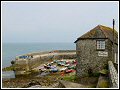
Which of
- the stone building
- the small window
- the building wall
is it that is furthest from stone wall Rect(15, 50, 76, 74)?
the small window

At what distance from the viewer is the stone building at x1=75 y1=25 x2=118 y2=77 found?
22.7m

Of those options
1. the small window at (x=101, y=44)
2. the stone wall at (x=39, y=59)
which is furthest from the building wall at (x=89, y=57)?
the stone wall at (x=39, y=59)

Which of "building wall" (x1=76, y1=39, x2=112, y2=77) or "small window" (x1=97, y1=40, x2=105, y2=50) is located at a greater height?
"small window" (x1=97, y1=40, x2=105, y2=50)

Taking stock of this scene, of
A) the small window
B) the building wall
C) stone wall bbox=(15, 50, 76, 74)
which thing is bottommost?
stone wall bbox=(15, 50, 76, 74)

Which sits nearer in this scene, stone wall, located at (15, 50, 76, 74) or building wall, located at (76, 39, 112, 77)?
building wall, located at (76, 39, 112, 77)

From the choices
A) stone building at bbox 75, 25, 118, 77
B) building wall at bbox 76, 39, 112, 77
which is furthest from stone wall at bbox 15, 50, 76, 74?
stone building at bbox 75, 25, 118, 77

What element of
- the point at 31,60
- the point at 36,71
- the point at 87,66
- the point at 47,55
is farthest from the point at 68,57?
the point at 87,66

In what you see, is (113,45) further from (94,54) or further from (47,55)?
(47,55)

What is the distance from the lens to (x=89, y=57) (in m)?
23.1

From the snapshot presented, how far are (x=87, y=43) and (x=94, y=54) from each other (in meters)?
1.04

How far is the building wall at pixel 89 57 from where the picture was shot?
22703mm

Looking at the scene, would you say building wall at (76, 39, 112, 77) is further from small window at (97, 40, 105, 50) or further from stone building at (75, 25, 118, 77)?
small window at (97, 40, 105, 50)

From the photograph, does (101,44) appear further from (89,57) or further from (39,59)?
(39,59)

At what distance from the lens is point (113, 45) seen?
885 inches
